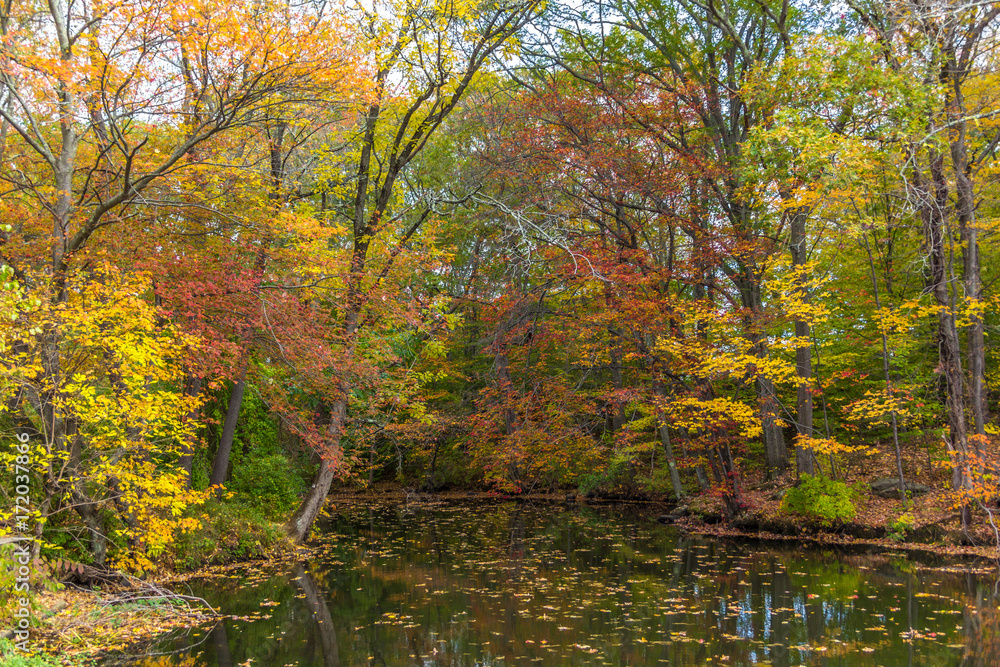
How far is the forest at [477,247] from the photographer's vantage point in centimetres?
799

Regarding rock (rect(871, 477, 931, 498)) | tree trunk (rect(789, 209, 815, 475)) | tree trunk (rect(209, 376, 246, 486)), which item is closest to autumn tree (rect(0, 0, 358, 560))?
tree trunk (rect(209, 376, 246, 486))

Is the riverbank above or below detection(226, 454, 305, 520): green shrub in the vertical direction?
below

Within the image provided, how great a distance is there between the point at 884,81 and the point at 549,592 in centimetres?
874

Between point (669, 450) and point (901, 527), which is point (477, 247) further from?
point (901, 527)

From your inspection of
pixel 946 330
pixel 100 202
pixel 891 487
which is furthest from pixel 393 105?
pixel 891 487

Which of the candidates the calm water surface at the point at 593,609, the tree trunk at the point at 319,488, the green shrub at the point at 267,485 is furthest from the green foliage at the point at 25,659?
the green shrub at the point at 267,485

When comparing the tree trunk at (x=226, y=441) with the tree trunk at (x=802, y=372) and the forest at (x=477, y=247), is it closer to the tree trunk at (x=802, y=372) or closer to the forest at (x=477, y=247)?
the forest at (x=477, y=247)

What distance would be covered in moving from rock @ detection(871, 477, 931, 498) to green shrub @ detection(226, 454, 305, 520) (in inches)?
499

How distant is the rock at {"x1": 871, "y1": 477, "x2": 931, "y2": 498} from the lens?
1364cm

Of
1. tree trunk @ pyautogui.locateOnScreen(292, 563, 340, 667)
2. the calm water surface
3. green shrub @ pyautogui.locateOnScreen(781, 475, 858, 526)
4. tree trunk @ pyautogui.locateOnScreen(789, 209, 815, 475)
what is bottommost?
tree trunk @ pyautogui.locateOnScreen(292, 563, 340, 667)

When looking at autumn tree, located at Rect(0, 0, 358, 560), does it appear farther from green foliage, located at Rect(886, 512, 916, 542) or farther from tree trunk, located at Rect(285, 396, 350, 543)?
green foliage, located at Rect(886, 512, 916, 542)

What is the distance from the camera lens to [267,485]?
1417 cm

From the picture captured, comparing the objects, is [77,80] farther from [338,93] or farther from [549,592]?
[549,592]

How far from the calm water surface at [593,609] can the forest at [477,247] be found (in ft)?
6.52
